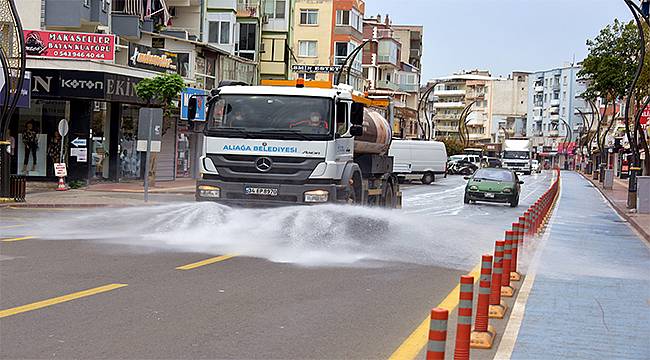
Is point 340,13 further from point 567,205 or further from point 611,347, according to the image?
point 611,347

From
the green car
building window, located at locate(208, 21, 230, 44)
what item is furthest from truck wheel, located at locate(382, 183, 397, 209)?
building window, located at locate(208, 21, 230, 44)

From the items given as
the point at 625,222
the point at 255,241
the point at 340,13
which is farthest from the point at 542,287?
the point at 340,13

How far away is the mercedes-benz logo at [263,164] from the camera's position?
55.1 ft

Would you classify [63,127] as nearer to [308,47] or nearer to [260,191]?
[260,191]

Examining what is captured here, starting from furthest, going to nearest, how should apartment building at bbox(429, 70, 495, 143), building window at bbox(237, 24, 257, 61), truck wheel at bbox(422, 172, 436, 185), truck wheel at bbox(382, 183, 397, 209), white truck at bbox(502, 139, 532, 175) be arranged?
1. apartment building at bbox(429, 70, 495, 143)
2. white truck at bbox(502, 139, 532, 175)
3. building window at bbox(237, 24, 257, 61)
4. truck wheel at bbox(422, 172, 436, 185)
5. truck wheel at bbox(382, 183, 397, 209)

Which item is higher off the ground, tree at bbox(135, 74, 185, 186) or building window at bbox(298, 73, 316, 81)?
Result: building window at bbox(298, 73, 316, 81)

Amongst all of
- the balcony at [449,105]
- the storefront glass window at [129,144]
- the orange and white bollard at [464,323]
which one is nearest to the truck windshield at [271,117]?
the orange and white bollard at [464,323]

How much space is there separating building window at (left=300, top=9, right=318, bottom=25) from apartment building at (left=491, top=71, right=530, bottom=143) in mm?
122911

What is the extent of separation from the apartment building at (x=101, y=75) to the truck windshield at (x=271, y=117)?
16.8 meters

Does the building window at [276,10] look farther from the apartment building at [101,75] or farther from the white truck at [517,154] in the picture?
the white truck at [517,154]

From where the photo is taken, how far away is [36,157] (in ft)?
119

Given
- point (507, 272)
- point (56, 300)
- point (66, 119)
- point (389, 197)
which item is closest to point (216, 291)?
point (56, 300)

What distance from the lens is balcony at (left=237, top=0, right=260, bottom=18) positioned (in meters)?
62.6

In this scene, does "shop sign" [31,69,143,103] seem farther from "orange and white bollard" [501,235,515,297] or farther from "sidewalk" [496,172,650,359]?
"orange and white bollard" [501,235,515,297]
